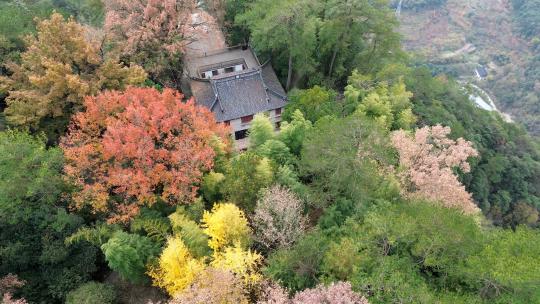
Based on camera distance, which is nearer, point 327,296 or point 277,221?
point 327,296

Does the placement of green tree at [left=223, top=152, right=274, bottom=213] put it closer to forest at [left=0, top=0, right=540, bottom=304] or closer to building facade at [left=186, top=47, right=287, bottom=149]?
forest at [left=0, top=0, right=540, bottom=304]

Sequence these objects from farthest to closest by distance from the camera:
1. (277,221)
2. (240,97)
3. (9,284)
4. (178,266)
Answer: (240,97), (9,284), (277,221), (178,266)

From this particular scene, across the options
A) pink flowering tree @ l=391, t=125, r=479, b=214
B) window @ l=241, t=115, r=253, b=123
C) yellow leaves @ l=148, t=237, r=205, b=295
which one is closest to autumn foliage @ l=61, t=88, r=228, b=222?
yellow leaves @ l=148, t=237, r=205, b=295

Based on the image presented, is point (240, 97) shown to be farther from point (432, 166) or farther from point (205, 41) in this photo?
point (432, 166)

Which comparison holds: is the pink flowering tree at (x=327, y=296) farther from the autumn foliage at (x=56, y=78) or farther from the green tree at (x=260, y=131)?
the autumn foliage at (x=56, y=78)

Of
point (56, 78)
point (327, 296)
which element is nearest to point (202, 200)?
point (327, 296)

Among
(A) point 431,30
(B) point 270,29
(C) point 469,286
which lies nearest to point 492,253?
(C) point 469,286
